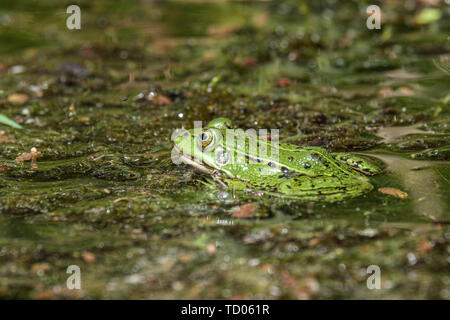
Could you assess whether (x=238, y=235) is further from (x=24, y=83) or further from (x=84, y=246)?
(x=24, y=83)

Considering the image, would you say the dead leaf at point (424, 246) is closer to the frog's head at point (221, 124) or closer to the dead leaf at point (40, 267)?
the frog's head at point (221, 124)

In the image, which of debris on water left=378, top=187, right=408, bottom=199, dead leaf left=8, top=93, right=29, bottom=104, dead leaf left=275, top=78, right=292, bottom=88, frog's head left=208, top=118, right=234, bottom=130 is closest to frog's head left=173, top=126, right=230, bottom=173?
frog's head left=208, top=118, right=234, bottom=130

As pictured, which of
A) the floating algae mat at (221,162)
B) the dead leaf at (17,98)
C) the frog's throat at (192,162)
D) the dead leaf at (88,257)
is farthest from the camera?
the dead leaf at (17,98)

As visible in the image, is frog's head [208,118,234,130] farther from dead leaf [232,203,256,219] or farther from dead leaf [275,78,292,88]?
dead leaf [275,78,292,88]

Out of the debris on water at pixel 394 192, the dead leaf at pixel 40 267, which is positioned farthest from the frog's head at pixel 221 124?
the dead leaf at pixel 40 267

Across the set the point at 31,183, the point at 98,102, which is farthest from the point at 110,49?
the point at 31,183
